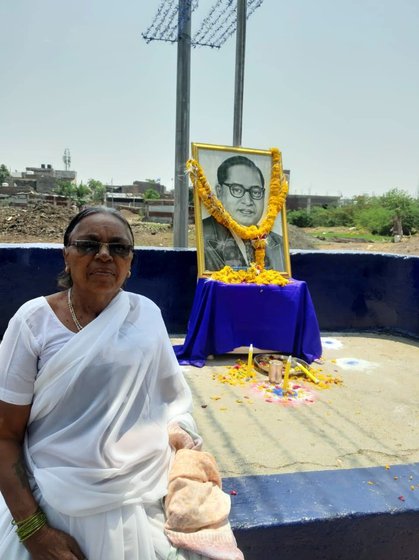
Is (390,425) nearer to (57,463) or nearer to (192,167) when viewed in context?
(57,463)

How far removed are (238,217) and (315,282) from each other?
1.55 meters

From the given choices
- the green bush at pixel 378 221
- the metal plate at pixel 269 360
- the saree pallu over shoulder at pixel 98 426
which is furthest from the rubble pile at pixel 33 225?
the green bush at pixel 378 221

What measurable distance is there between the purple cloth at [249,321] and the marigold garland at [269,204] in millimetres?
524

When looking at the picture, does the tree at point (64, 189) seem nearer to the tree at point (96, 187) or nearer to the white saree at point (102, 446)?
the tree at point (96, 187)

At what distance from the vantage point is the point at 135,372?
53.5 inches

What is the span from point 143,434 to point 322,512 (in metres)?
0.63

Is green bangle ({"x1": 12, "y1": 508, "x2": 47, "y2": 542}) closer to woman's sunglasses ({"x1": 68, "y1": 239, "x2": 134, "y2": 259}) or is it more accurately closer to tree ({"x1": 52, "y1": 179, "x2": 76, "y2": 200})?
woman's sunglasses ({"x1": 68, "y1": 239, "x2": 134, "y2": 259})

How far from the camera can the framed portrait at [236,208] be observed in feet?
17.7

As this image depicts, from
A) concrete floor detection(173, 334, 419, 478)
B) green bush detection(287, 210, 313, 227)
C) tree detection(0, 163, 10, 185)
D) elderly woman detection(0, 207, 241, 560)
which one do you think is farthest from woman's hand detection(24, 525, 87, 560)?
tree detection(0, 163, 10, 185)

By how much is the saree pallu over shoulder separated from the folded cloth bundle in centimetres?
6

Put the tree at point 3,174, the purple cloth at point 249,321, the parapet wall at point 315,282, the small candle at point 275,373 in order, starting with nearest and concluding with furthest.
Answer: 1. the small candle at point 275,373
2. the purple cloth at point 249,321
3. the parapet wall at point 315,282
4. the tree at point 3,174

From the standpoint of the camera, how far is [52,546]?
46.0 inches

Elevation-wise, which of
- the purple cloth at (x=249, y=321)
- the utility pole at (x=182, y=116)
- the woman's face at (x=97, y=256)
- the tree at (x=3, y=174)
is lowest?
the purple cloth at (x=249, y=321)

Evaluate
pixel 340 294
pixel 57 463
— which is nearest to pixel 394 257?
pixel 340 294
